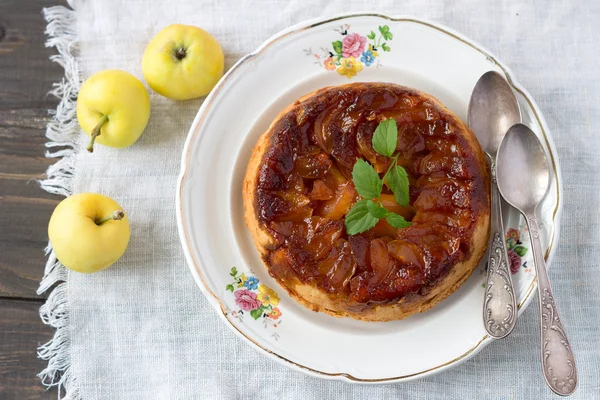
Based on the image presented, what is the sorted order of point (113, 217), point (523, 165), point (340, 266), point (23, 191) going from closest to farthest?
point (340, 266)
point (523, 165)
point (113, 217)
point (23, 191)

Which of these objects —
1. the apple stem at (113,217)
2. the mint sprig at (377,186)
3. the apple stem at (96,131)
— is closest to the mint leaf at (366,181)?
the mint sprig at (377,186)

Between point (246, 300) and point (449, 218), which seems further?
A: point (246, 300)

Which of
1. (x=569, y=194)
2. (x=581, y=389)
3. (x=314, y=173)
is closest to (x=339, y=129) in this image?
(x=314, y=173)

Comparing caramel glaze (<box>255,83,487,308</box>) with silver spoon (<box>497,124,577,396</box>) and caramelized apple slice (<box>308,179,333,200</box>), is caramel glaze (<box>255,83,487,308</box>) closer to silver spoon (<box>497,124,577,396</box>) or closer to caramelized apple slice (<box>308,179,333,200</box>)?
caramelized apple slice (<box>308,179,333,200</box>)

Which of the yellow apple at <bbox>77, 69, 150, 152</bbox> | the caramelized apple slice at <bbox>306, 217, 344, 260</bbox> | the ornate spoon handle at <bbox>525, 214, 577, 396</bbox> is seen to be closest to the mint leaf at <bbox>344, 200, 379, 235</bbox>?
the caramelized apple slice at <bbox>306, 217, 344, 260</bbox>

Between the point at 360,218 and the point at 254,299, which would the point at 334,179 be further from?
the point at 254,299

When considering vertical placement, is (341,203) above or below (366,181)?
below

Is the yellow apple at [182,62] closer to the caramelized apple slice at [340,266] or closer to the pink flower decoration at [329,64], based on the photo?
the pink flower decoration at [329,64]

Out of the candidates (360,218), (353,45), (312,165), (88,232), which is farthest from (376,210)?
(88,232)
